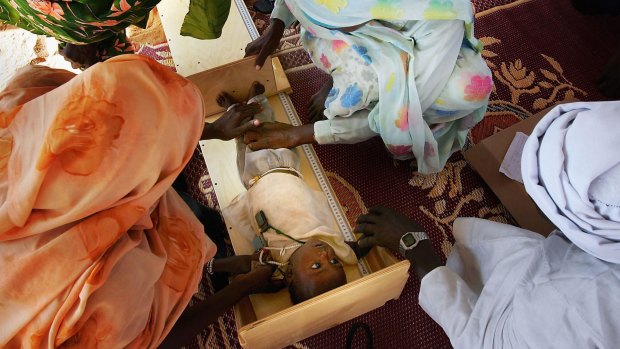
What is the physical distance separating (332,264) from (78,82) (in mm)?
672

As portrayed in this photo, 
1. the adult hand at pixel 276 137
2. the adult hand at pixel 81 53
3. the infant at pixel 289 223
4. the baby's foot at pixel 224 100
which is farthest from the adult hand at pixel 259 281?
the adult hand at pixel 81 53

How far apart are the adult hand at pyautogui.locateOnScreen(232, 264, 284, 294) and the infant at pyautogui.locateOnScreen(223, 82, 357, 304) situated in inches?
1.1

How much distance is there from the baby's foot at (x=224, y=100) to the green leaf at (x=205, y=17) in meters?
0.37

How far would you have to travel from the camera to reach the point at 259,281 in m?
1.02

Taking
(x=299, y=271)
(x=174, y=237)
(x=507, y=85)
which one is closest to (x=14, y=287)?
(x=174, y=237)

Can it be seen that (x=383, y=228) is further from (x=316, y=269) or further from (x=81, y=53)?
(x=81, y=53)

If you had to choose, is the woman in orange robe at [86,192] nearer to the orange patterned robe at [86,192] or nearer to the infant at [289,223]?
the orange patterned robe at [86,192]

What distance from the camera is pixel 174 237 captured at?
80 centimetres

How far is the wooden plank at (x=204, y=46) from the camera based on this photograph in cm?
145

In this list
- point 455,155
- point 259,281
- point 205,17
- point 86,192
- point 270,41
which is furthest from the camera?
point 455,155

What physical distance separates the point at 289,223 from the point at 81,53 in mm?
709

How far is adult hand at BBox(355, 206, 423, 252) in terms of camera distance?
1063mm

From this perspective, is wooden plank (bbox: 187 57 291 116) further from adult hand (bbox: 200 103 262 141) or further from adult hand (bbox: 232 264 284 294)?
adult hand (bbox: 232 264 284 294)

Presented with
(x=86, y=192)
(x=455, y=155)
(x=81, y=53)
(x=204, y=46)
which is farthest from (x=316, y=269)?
(x=204, y=46)
